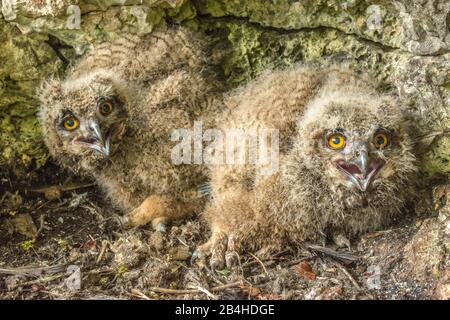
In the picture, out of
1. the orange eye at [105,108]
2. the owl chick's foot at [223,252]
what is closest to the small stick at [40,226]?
the orange eye at [105,108]

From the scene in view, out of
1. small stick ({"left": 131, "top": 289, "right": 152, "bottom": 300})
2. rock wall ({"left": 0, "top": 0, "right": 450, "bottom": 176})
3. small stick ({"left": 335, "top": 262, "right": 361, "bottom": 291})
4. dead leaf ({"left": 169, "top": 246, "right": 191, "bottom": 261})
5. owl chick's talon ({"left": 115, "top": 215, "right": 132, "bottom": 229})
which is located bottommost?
small stick ({"left": 131, "top": 289, "right": 152, "bottom": 300})

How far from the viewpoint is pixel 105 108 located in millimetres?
4652

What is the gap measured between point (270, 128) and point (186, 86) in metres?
0.83

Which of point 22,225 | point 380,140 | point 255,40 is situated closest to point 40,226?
point 22,225

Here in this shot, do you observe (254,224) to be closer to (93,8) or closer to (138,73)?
(138,73)

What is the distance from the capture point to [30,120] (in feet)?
17.3

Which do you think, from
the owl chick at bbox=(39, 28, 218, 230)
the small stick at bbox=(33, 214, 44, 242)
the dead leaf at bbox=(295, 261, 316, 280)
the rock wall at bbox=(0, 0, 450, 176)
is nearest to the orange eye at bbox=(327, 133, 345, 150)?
the rock wall at bbox=(0, 0, 450, 176)

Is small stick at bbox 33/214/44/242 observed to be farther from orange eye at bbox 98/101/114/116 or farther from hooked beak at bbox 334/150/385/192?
hooked beak at bbox 334/150/385/192

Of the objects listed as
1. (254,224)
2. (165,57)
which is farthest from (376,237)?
(165,57)

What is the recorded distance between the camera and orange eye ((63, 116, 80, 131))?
15.2ft

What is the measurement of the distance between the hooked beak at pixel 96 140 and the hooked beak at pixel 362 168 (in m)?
1.64

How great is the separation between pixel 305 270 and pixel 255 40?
1.91 metres

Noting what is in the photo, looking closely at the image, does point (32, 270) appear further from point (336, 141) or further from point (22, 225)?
point (336, 141)

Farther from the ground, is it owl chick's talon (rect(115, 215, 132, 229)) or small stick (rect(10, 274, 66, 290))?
owl chick's talon (rect(115, 215, 132, 229))
